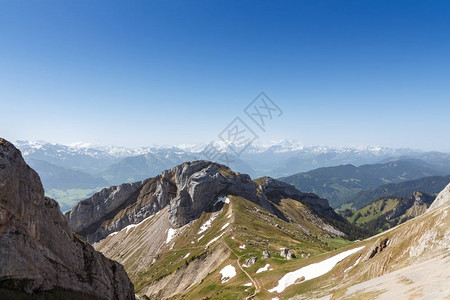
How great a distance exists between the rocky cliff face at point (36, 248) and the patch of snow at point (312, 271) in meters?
39.1

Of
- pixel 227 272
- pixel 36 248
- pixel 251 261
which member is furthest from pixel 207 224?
pixel 36 248

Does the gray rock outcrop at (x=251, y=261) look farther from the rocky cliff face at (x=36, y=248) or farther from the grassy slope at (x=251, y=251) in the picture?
the rocky cliff face at (x=36, y=248)

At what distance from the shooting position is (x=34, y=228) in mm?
43469

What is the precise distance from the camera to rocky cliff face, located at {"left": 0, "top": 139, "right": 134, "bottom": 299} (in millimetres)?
37688

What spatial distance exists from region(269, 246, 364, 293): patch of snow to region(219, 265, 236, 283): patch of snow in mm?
23907

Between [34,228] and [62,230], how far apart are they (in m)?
7.16

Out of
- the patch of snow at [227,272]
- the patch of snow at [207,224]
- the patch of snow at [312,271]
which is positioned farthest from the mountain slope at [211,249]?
the patch of snow at [312,271]

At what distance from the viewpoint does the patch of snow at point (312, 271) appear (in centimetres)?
6269

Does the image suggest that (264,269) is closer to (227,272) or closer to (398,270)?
(227,272)

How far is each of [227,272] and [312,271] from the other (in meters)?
35.9

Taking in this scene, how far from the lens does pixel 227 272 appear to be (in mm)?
91812

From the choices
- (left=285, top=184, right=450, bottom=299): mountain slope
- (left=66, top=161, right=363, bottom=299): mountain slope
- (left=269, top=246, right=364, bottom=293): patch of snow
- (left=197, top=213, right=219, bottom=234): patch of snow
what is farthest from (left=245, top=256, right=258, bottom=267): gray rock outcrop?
(left=197, top=213, right=219, bottom=234): patch of snow

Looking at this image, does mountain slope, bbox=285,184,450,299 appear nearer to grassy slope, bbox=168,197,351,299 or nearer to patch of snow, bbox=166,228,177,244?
grassy slope, bbox=168,197,351,299

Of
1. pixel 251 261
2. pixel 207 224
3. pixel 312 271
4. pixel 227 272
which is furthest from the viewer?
pixel 207 224
